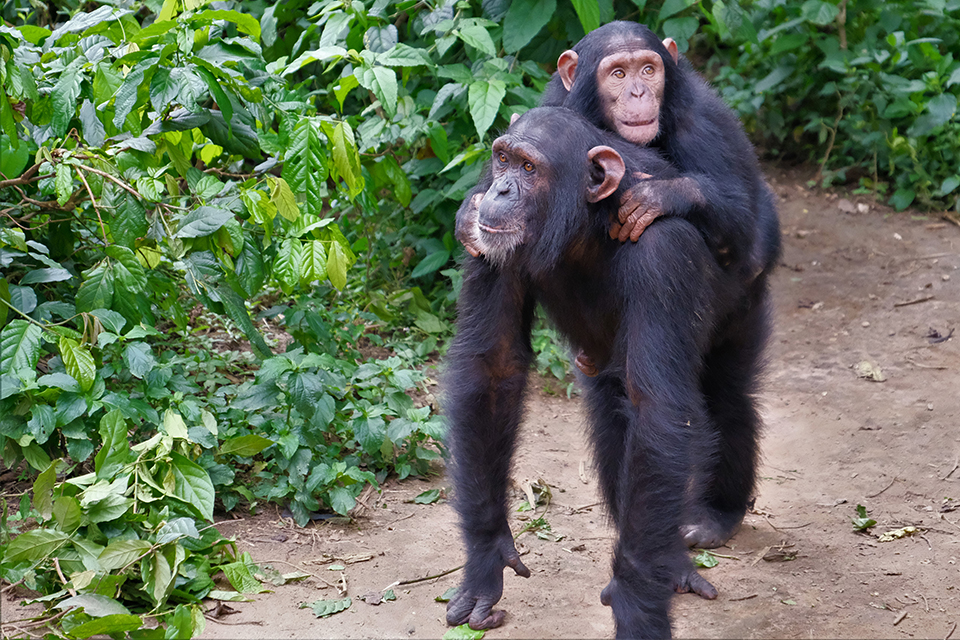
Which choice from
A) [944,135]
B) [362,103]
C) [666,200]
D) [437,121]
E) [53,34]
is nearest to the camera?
[666,200]

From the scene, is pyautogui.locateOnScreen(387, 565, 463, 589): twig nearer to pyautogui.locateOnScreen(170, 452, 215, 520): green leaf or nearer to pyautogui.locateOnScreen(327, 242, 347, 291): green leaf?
pyautogui.locateOnScreen(170, 452, 215, 520): green leaf

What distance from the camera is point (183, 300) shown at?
18.3ft

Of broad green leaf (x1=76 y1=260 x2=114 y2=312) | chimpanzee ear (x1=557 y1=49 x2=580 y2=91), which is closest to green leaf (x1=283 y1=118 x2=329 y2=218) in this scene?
broad green leaf (x1=76 y1=260 x2=114 y2=312)

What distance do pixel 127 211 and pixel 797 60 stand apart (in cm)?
694

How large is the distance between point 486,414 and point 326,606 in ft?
3.26

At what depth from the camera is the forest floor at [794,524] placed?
381cm

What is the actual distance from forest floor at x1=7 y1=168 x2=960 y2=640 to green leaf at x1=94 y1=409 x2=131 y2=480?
2.40 feet

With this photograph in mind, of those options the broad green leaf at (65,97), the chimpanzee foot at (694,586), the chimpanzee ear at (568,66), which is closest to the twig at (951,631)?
the chimpanzee foot at (694,586)

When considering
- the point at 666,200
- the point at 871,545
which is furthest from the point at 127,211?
the point at 871,545

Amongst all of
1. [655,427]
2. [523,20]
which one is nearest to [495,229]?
[655,427]

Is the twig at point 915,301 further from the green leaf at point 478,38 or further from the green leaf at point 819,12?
the green leaf at point 478,38

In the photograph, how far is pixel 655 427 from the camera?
3404 millimetres

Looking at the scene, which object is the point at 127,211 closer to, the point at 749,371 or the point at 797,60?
the point at 749,371

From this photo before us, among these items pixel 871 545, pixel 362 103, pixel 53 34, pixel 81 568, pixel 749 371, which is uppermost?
pixel 53 34
